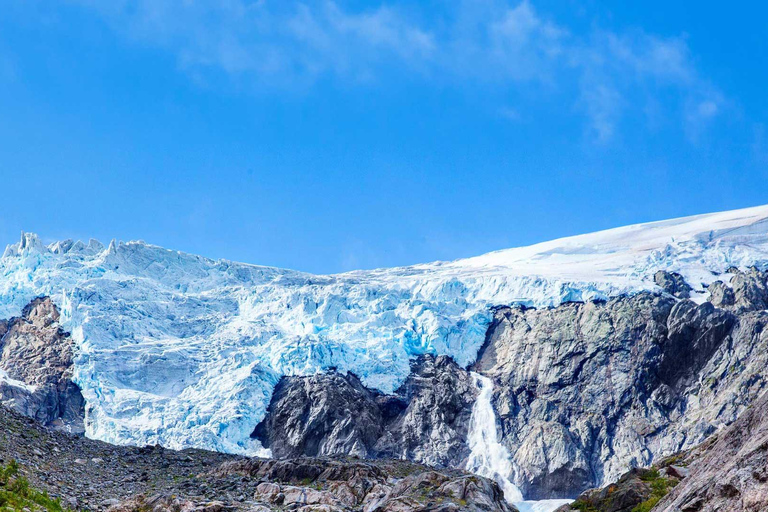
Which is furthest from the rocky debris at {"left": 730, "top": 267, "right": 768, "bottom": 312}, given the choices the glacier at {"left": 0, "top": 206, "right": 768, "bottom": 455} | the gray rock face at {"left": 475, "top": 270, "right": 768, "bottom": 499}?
the glacier at {"left": 0, "top": 206, "right": 768, "bottom": 455}

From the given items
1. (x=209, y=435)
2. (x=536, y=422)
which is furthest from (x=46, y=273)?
(x=536, y=422)

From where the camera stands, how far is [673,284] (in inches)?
3733

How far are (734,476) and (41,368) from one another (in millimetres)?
84259

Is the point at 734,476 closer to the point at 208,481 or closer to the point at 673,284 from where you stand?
the point at 208,481

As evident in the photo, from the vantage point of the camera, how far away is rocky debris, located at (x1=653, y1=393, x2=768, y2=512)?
11.5 m

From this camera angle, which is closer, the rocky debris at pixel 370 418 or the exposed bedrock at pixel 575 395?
the exposed bedrock at pixel 575 395

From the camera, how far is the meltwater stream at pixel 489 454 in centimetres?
7129

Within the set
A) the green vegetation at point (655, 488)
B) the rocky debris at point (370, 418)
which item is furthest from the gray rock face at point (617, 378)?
the green vegetation at point (655, 488)

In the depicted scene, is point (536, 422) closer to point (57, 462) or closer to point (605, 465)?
point (605, 465)

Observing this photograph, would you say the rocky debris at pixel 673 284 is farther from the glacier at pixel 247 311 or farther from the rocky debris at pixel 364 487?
the rocky debris at pixel 364 487

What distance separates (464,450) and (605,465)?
1415cm

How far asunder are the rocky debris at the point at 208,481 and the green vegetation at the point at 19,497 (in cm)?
228

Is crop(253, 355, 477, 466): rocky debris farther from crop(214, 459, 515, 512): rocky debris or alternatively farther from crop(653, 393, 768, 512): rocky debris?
crop(653, 393, 768, 512): rocky debris

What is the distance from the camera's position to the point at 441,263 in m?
133
